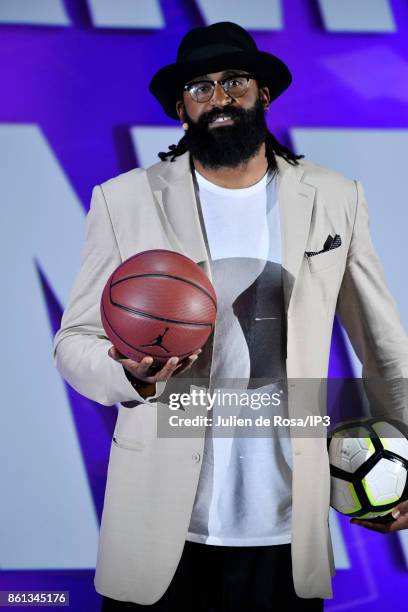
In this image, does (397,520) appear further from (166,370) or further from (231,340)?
(166,370)

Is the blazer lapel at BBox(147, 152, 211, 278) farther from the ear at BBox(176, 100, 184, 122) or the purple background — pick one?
the purple background

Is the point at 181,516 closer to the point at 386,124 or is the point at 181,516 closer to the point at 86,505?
the point at 86,505

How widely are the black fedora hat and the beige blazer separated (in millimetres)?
236

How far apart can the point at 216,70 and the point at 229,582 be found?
139 cm

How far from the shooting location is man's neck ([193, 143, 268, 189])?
2.14 meters

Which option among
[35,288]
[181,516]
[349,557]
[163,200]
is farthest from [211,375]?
[349,557]

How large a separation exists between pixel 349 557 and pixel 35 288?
1.68m

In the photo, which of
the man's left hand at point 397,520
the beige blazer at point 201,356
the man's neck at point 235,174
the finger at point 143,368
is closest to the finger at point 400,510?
the man's left hand at point 397,520

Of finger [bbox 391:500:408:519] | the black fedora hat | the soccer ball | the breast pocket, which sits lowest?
finger [bbox 391:500:408:519]

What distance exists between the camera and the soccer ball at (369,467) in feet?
6.49

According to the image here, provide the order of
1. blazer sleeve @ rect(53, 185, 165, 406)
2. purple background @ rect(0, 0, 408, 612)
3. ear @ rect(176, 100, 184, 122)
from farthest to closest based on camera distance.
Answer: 1. purple background @ rect(0, 0, 408, 612)
2. ear @ rect(176, 100, 184, 122)
3. blazer sleeve @ rect(53, 185, 165, 406)

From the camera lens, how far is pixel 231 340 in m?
1.97

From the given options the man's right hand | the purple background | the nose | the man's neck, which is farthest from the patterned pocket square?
the purple background

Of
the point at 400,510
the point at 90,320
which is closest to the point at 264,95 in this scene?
the point at 90,320
